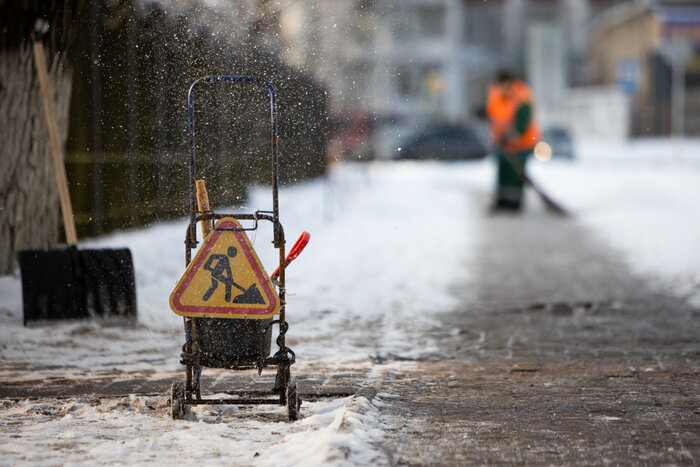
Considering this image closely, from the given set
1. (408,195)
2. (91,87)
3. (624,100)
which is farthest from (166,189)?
(624,100)

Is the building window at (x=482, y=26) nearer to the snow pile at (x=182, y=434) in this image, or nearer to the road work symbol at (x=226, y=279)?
the snow pile at (x=182, y=434)

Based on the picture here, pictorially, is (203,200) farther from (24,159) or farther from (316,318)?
(24,159)

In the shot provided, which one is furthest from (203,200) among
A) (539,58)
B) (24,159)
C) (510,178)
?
(539,58)

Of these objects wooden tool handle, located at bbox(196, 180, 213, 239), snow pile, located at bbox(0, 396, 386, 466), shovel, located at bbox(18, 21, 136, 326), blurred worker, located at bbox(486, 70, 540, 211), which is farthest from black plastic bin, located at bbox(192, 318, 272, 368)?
blurred worker, located at bbox(486, 70, 540, 211)

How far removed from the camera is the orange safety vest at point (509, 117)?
53.0 feet

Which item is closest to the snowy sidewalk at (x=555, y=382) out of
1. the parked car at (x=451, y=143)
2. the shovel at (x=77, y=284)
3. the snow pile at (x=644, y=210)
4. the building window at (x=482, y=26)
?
the snow pile at (x=644, y=210)

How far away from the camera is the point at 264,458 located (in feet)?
13.6

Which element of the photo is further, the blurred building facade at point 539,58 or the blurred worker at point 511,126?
the blurred building facade at point 539,58

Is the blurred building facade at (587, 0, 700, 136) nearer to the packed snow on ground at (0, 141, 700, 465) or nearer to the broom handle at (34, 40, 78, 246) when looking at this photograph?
the packed snow on ground at (0, 141, 700, 465)

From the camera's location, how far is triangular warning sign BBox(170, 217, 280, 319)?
15.2 ft

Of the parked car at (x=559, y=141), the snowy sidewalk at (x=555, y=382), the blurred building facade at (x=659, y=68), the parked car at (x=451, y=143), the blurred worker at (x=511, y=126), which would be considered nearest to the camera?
the snowy sidewalk at (x=555, y=382)

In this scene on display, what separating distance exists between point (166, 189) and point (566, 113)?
142 ft

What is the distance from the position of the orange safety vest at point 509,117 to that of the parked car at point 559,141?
18.4 meters

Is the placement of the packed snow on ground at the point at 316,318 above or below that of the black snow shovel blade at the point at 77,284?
below
